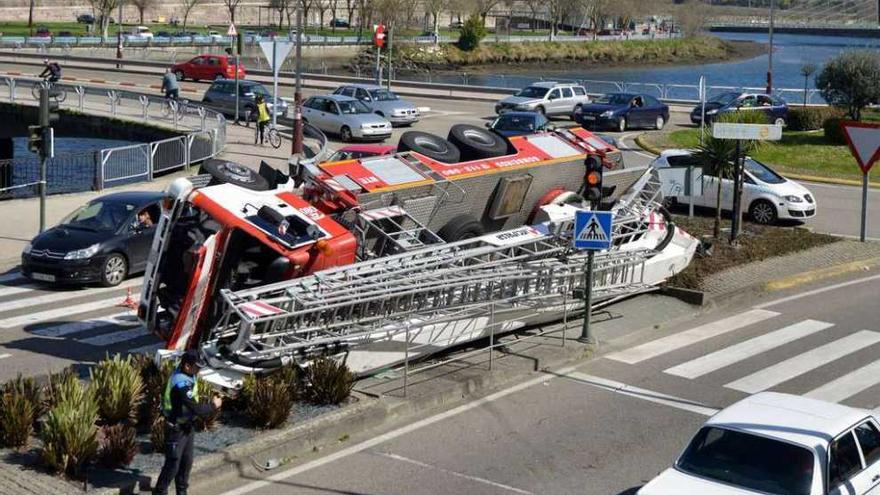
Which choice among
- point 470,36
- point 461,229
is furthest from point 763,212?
point 470,36

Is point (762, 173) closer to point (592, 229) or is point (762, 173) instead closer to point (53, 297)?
point (592, 229)

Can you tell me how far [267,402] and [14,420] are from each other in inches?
96.7

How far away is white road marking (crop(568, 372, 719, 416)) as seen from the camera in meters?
14.5

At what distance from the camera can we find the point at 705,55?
14300 cm

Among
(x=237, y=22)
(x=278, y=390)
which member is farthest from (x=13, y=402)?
(x=237, y=22)

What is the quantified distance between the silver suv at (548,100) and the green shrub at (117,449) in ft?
122

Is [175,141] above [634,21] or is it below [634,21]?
below

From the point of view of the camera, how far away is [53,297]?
19.4m

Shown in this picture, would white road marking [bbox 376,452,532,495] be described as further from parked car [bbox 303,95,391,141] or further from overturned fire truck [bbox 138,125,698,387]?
parked car [bbox 303,95,391,141]

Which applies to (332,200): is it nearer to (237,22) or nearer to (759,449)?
(759,449)

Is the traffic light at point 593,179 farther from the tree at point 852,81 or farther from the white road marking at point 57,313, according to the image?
the tree at point 852,81

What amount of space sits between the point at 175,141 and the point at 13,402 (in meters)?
21.0

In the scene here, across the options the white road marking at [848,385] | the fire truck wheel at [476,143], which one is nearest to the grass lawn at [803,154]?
the fire truck wheel at [476,143]

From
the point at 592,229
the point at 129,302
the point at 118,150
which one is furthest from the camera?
the point at 118,150
